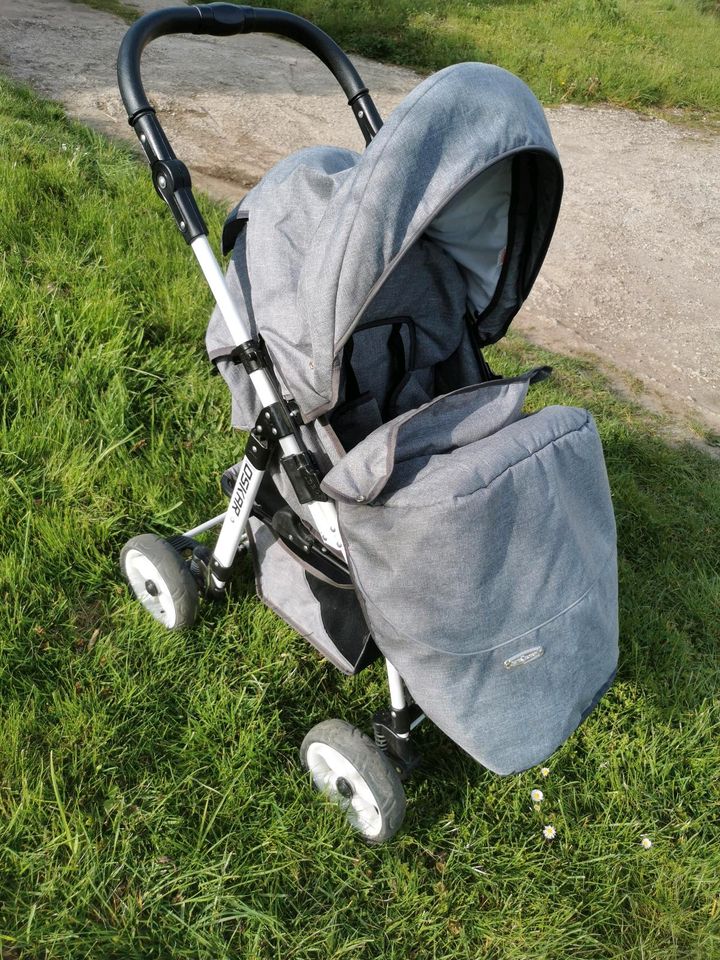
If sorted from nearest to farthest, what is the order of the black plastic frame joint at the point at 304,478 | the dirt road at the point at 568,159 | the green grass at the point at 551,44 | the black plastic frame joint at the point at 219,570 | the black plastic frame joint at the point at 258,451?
the black plastic frame joint at the point at 304,478 < the black plastic frame joint at the point at 258,451 < the black plastic frame joint at the point at 219,570 < the dirt road at the point at 568,159 < the green grass at the point at 551,44

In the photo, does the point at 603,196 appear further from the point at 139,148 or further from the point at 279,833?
the point at 279,833

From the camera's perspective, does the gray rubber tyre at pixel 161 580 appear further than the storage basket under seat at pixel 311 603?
Yes

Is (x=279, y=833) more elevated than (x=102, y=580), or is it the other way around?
(x=102, y=580)

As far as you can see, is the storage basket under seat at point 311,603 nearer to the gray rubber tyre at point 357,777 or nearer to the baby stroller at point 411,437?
the baby stroller at point 411,437

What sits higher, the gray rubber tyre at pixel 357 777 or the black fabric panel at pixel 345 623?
the black fabric panel at pixel 345 623

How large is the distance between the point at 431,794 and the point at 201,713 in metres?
0.66

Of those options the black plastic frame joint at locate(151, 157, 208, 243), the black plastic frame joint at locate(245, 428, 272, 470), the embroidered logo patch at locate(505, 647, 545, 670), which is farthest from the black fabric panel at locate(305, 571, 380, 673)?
the black plastic frame joint at locate(151, 157, 208, 243)

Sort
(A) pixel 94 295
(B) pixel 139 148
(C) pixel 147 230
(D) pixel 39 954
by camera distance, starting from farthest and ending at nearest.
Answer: (B) pixel 139 148, (C) pixel 147 230, (A) pixel 94 295, (D) pixel 39 954

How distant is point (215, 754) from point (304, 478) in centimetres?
86

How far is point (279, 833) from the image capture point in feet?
6.63

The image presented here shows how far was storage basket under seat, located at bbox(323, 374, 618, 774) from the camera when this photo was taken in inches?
60.7

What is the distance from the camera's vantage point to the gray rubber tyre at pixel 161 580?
7.55 ft

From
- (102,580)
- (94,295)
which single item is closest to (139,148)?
(94,295)

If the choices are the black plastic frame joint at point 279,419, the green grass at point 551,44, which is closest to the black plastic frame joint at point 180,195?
the black plastic frame joint at point 279,419
